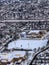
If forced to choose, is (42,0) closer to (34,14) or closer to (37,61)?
(34,14)

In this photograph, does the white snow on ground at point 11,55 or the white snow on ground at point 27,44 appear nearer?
the white snow on ground at point 11,55

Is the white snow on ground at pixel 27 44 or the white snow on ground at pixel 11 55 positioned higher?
the white snow on ground at pixel 11 55

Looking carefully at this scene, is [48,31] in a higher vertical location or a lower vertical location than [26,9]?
higher

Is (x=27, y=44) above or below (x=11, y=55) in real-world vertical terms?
below

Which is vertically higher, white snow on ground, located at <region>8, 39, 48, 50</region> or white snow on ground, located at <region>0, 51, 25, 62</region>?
white snow on ground, located at <region>0, 51, 25, 62</region>

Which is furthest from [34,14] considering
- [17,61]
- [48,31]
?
[17,61]

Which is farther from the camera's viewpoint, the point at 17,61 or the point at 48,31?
the point at 48,31

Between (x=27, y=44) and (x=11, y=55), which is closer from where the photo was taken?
(x=11, y=55)

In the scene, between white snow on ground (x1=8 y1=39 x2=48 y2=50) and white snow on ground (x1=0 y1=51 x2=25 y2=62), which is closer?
white snow on ground (x1=0 y1=51 x2=25 y2=62)
